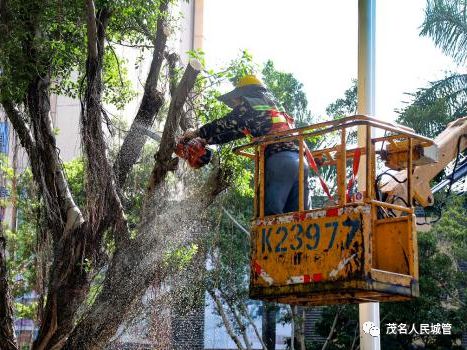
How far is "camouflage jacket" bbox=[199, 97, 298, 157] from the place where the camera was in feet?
26.2

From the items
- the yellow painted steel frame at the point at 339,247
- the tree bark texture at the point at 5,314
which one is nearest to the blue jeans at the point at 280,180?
the yellow painted steel frame at the point at 339,247

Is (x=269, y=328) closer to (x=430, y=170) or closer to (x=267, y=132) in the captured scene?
(x=430, y=170)

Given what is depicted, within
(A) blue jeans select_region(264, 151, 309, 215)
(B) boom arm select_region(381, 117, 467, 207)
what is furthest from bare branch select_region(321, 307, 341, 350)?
(A) blue jeans select_region(264, 151, 309, 215)

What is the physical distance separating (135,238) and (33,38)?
2631mm

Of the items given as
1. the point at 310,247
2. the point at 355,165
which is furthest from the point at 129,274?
the point at 310,247

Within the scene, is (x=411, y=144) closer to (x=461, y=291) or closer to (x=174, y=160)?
(x=174, y=160)

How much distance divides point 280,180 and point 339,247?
106 centimetres

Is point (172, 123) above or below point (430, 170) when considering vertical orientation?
above

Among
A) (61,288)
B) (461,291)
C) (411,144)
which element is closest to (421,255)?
(461,291)

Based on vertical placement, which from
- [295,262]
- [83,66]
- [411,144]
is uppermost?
[83,66]

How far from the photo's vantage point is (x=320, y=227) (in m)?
7.03

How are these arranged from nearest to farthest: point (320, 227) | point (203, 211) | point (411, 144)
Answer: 1. point (320, 227)
2. point (411, 144)
3. point (203, 211)

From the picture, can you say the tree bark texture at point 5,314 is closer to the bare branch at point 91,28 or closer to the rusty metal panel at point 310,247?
the bare branch at point 91,28

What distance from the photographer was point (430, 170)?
28.1 ft
